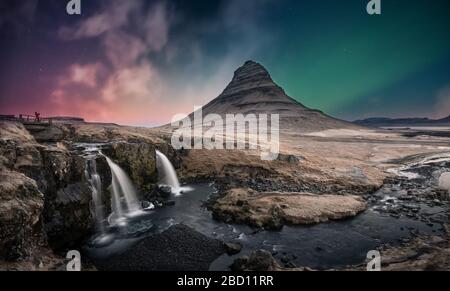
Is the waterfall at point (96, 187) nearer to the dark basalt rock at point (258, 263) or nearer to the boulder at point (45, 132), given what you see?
the boulder at point (45, 132)

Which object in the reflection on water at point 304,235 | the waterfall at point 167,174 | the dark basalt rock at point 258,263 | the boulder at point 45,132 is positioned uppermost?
the boulder at point 45,132

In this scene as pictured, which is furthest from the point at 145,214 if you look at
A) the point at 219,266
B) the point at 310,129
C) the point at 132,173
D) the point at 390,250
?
the point at 310,129

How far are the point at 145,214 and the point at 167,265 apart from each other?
35.7 ft

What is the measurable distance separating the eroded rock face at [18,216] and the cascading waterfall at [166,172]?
20.9 m

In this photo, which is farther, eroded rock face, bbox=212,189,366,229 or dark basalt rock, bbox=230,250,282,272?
eroded rock face, bbox=212,189,366,229

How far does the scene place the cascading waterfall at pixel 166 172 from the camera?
36550 millimetres

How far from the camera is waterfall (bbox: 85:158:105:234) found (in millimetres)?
22795

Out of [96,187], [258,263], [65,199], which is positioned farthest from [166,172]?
[258,263]

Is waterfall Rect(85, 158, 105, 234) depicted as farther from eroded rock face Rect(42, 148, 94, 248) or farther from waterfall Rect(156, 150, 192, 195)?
waterfall Rect(156, 150, 192, 195)

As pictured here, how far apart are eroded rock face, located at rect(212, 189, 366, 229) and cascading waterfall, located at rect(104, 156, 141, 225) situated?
8.98 m

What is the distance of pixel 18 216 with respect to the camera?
13.2 meters

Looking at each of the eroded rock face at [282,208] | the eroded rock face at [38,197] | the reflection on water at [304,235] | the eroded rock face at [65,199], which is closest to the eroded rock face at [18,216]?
Result: the eroded rock face at [38,197]

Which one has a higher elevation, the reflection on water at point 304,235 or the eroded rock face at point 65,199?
the eroded rock face at point 65,199

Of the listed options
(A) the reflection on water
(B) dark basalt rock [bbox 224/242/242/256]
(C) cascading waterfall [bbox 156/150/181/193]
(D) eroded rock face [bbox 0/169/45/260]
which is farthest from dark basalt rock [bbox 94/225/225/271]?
(C) cascading waterfall [bbox 156/150/181/193]
